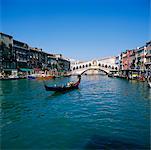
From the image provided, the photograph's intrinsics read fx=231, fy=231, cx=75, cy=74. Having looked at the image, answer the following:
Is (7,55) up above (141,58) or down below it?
above

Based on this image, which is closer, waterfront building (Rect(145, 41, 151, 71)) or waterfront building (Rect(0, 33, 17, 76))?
waterfront building (Rect(145, 41, 151, 71))

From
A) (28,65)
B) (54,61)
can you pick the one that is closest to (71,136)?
(28,65)

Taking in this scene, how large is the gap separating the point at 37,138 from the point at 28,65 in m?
40.8

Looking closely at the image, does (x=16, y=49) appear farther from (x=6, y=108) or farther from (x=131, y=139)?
(x=131, y=139)

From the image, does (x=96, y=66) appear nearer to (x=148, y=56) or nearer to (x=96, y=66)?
(x=96, y=66)

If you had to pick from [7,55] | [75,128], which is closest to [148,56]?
[7,55]

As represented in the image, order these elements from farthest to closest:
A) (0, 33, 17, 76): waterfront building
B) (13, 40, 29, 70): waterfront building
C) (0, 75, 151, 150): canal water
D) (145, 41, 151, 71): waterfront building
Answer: (13, 40, 29, 70): waterfront building → (0, 33, 17, 76): waterfront building → (145, 41, 151, 71): waterfront building → (0, 75, 151, 150): canal water

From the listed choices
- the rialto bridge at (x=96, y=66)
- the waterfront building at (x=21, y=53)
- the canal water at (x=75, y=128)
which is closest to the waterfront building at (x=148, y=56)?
the waterfront building at (x=21, y=53)

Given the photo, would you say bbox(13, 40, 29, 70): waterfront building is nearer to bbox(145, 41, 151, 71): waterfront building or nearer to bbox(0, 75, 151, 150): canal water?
bbox(145, 41, 151, 71): waterfront building

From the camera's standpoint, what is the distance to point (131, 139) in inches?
271

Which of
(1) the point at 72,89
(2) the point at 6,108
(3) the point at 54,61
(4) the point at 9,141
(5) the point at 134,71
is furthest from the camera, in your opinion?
(3) the point at 54,61

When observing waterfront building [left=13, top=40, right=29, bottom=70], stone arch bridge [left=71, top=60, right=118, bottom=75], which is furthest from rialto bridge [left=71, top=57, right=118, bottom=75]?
waterfront building [left=13, top=40, right=29, bottom=70]

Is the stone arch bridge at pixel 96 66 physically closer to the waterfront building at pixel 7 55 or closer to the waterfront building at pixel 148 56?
the waterfront building at pixel 148 56

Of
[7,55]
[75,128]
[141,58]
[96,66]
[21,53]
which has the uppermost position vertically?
[21,53]
